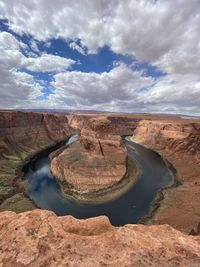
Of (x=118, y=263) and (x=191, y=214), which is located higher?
(x=118, y=263)

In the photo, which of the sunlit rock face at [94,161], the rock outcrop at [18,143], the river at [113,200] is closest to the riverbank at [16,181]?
the rock outcrop at [18,143]

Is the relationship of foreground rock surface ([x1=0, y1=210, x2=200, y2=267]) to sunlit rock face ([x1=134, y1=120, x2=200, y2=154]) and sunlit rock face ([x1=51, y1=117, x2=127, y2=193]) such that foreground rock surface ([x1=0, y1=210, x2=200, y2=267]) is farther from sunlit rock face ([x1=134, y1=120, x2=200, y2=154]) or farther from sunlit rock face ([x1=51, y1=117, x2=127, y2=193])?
sunlit rock face ([x1=134, y1=120, x2=200, y2=154])

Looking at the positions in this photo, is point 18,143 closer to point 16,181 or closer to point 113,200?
point 16,181

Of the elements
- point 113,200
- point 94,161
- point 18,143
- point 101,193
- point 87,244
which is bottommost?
point 113,200

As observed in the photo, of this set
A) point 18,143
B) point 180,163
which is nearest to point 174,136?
point 180,163

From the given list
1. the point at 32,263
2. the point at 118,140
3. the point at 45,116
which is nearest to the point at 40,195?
the point at 118,140

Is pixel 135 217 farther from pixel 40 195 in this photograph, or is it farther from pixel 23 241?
pixel 23 241

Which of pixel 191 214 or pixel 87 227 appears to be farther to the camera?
pixel 191 214

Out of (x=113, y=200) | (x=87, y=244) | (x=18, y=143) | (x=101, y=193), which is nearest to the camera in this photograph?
(x=87, y=244)
